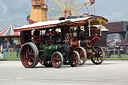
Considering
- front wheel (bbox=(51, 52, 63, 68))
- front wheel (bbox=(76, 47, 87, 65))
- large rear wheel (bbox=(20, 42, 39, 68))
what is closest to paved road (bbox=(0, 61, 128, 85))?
front wheel (bbox=(51, 52, 63, 68))

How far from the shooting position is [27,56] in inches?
715

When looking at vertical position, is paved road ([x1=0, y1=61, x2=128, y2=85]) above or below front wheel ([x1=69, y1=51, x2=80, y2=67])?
below

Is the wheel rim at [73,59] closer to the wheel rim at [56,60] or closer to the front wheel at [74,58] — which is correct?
the front wheel at [74,58]

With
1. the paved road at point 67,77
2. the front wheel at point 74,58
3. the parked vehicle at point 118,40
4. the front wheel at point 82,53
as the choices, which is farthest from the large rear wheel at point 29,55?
the parked vehicle at point 118,40

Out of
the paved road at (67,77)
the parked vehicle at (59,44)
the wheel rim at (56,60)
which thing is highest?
the parked vehicle at (59,44)

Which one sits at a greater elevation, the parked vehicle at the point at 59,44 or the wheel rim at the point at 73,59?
the parked vehicle at the point at 59,44

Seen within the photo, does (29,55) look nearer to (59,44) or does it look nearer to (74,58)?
(59,44)

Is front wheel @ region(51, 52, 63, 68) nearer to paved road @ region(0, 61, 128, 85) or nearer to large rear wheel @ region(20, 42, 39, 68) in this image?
large rear wheel @ region(20, 42, 39, 68)

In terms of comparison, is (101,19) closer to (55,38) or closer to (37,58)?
(55,38)

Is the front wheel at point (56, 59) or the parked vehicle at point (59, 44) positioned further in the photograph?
the parked vehicle at point (59, 44)

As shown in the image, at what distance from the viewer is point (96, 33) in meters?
18.7

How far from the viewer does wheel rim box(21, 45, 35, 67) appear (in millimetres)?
17969

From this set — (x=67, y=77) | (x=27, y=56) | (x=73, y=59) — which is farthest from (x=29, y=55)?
(x=67, y=77)

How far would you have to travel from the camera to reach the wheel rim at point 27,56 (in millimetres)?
17969
